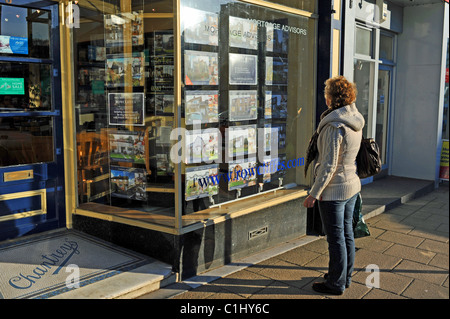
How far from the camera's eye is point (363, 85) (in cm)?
782

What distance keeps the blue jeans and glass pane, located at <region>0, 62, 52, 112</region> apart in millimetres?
2985

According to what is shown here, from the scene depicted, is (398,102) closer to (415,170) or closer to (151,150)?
(415,170)

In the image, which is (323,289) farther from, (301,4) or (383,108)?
(383,108)

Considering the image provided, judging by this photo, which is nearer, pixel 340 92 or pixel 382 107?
pixel 340 92

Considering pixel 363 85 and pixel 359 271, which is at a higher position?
pixel 363 85

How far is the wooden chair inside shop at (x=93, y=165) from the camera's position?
15.7 ft

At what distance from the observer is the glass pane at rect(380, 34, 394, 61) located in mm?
8266

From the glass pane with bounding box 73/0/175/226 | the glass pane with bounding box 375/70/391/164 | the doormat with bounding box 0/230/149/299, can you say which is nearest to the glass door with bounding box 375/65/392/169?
the glass pane with bounding box 375/70/391/164

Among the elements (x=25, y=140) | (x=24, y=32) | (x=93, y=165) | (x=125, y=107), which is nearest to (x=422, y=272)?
(x=125, y=107)

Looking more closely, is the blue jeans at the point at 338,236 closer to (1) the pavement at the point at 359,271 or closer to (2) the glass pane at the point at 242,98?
(1) the pavement at the point at 359,271

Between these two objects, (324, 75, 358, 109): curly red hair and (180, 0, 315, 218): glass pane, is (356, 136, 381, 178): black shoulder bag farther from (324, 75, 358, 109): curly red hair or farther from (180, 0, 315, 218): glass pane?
(180, 0, 315, 218): glass pane

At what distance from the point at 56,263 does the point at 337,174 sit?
260 centimetres

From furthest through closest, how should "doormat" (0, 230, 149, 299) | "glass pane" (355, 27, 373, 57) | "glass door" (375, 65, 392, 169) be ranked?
"glass door" (375, 65, 392, 169), "glass pane" (355, 27, 373, 57), "doormat" (0, 230, 149, 299)

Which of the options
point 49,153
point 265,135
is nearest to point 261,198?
point 265,135
